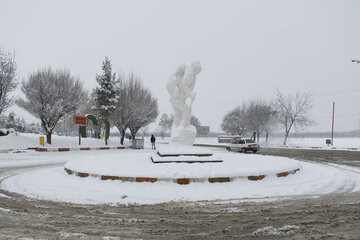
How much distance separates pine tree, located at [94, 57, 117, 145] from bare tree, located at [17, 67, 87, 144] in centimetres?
334

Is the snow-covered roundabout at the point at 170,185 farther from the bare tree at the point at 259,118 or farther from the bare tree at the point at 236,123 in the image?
the bare tree at the point at 236,123

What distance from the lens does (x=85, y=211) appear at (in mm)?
4922

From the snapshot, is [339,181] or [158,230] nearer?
[158,230]

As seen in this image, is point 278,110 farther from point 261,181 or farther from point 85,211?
point 85,211

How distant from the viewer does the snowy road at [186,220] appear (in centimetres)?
368

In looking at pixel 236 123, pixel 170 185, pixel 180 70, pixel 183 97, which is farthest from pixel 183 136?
pixel 236 123

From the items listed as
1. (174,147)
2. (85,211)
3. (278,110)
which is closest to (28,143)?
(174,147)

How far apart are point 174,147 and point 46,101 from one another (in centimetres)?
2161

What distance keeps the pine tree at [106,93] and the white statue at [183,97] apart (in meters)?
21.5

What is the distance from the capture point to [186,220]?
4.39 meters

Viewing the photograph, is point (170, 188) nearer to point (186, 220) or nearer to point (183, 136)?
point (186, 220)

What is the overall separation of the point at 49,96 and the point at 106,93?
7.24m

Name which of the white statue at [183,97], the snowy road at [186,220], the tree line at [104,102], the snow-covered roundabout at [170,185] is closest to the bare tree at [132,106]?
the tree line at [104,102]

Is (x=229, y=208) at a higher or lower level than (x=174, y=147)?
lower
